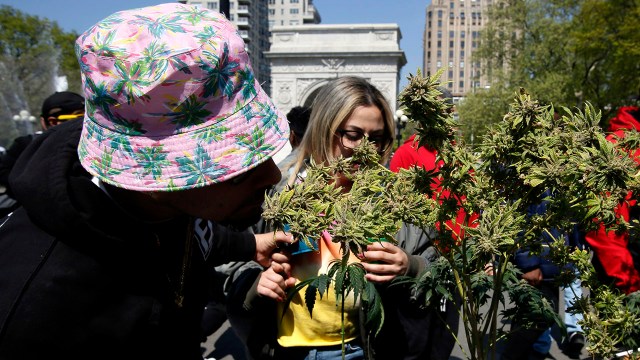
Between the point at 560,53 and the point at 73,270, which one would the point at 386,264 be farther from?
the point at 560,53

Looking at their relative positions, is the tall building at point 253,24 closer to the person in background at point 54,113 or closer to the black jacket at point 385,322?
the person in background at point 54,113

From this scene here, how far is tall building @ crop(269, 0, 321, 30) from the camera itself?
121 m

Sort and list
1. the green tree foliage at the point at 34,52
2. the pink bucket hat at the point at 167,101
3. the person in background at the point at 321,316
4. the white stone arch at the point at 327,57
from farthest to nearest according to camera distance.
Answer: the white stone arch at the point at 327,57 < the green tree foliage at the point at 34,52 < the person in background at the point at 321,316 < the pink bucket hat at the point at 167,101

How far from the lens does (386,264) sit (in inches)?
78.4

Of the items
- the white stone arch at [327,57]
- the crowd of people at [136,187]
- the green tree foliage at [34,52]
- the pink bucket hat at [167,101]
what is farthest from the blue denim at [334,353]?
the white stone arch at [327,57]

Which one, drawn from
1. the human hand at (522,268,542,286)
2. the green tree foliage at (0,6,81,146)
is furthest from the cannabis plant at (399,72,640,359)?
the green tree foliage at (0,6,81,146)

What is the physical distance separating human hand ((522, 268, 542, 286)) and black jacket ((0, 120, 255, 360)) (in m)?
3.06

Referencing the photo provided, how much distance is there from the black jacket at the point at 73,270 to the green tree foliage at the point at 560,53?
21.0m

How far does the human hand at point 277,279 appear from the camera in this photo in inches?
74.1

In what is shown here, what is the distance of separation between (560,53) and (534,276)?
1168 inches

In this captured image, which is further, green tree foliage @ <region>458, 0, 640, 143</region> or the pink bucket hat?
green tree foliage @ <region>458, 0, 640, 143</region>

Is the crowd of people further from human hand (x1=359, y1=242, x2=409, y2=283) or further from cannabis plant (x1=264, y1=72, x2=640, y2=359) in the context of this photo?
human hand (x1=359, y1=242, x2=409, y2=283)

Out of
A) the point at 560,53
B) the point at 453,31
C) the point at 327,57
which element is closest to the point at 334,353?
the point at 560,53

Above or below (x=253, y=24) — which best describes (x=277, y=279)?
above
